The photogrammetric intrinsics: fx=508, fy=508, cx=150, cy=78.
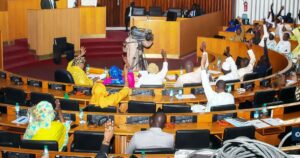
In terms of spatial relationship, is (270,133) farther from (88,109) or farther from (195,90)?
(88,109)

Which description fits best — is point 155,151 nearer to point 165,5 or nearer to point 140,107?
point 140,107

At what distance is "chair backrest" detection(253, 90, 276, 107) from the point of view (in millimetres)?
8828

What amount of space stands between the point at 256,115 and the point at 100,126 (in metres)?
2.40

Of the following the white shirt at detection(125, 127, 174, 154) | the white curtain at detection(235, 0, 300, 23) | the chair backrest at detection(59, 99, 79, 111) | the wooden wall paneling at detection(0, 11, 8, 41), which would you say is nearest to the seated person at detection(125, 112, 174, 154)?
the white shirt at detection(125, 127, 174, 154)

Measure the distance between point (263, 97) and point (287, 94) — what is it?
43 centimetres

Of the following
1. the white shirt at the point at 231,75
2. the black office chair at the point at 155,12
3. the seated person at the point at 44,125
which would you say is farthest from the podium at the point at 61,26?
the seated person at the point at 44,125

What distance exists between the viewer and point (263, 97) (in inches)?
349

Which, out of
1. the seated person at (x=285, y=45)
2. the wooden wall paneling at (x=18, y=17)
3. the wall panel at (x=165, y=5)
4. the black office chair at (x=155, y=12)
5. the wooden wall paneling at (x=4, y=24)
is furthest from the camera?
the wall panel at (x=165, y=5)

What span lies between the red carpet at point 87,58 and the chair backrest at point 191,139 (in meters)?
8.02

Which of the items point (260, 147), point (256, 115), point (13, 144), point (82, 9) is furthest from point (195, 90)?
point (82, 9)

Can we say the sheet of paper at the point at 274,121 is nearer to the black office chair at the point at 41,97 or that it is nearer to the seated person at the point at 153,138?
the seated person at the point at 153,138

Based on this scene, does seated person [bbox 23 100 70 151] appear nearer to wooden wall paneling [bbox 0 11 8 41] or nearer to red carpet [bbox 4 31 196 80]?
red carpet [bbox 4 31 196 80]

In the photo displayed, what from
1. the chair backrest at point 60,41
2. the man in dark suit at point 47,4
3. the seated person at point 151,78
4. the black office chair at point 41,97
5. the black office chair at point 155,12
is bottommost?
the black office chair at point 41,97

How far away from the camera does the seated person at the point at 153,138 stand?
6273 millimetres
